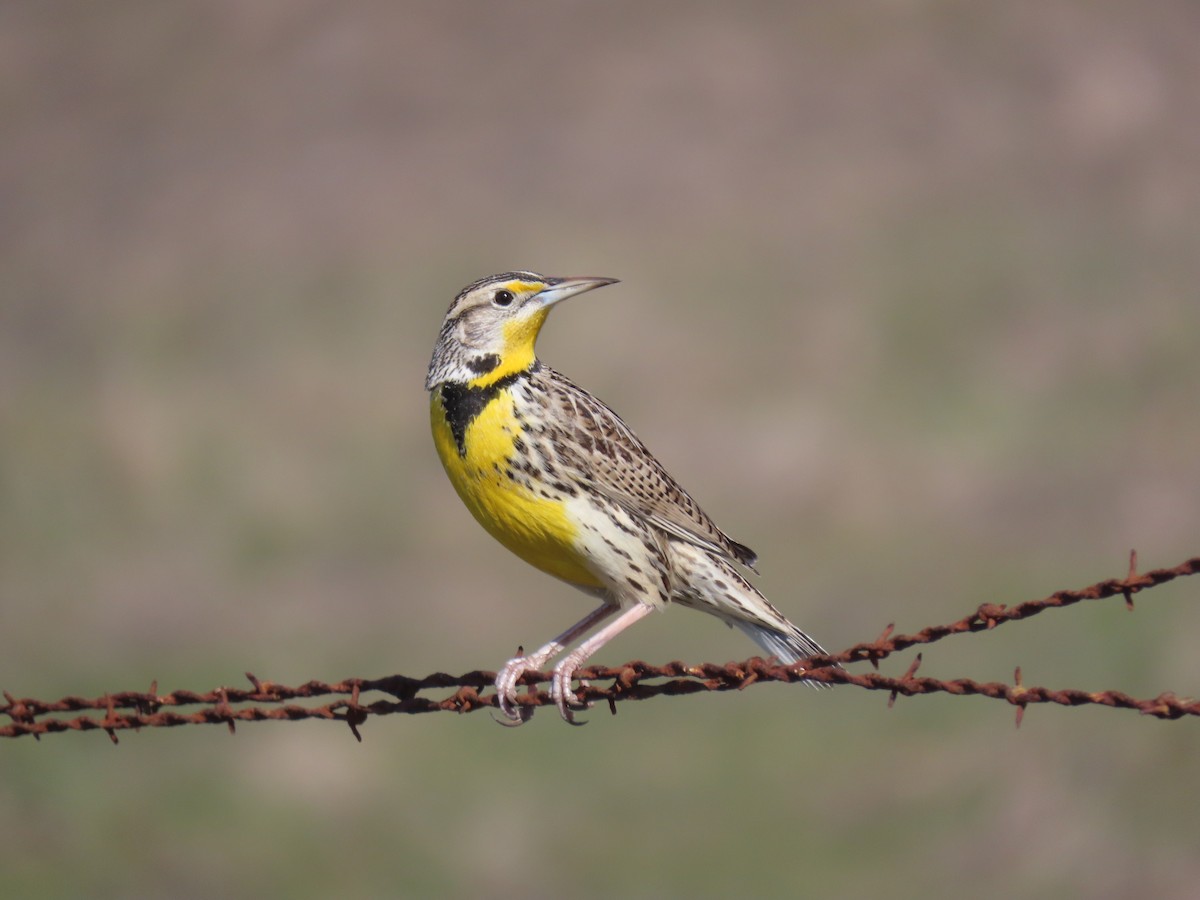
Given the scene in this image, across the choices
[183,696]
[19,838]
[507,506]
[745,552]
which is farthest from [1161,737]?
[183,696]

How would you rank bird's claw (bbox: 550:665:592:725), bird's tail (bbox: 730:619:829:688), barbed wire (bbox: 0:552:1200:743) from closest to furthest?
barbed wire (bbox: 0:552:1200:743) < bird's claw (bbox: 550:665:592:725) < bird's tail (bbox: 730:619:829:688)

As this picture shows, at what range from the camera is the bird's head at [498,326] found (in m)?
4.38

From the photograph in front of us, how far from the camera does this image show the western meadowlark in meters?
4.14

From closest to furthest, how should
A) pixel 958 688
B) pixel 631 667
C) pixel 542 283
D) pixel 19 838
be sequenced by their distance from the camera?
pixel 958 688 → pixel 631 667 → pixel 542 283 → pixel 19 838

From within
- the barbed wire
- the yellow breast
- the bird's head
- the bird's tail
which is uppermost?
the bird's head

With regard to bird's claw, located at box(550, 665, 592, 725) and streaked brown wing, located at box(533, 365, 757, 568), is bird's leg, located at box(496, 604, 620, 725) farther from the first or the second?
streaked brown wing, located at box(533, 365, 757, 568)

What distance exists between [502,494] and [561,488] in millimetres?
156

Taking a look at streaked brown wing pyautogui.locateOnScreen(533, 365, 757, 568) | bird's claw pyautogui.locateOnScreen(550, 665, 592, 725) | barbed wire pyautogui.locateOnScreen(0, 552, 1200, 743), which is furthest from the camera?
streaked brown wing pyautogui.locateOnScreen(533, 365, 757, 568)

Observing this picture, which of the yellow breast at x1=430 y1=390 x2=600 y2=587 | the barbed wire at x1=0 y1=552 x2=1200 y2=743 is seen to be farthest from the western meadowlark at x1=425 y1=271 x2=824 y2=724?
the barbed wire at x1=0 y1=552 x2=1200 y2=743

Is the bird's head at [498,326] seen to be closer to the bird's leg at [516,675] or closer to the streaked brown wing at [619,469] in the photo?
the streaked brown wing at [619,469]

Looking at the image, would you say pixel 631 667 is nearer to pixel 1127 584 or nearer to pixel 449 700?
pixel 449 700

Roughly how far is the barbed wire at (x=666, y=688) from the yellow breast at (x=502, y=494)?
0.39 m

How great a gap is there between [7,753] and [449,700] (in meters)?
8.70

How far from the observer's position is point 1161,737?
12539 millimetres
